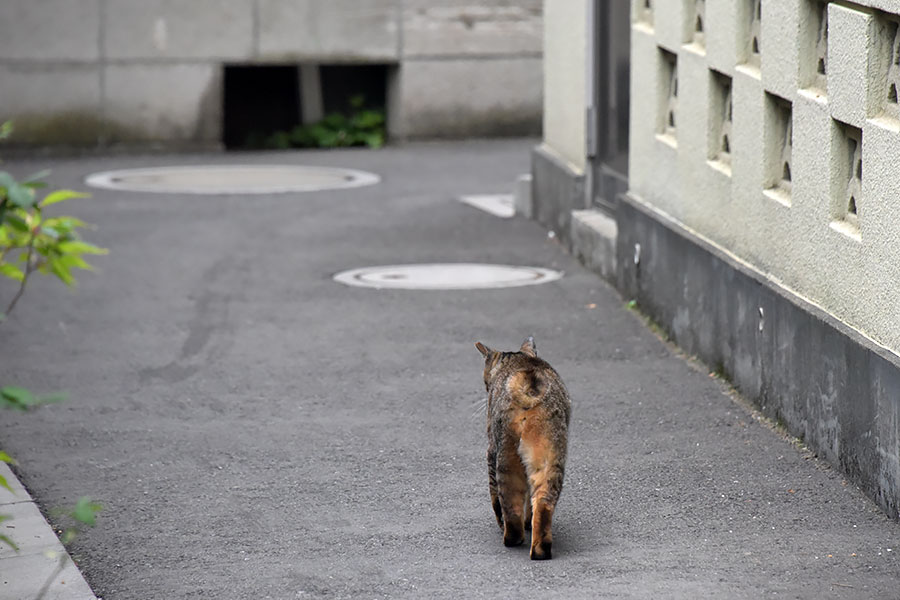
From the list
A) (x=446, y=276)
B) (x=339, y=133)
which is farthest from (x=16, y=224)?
(x=339, y=133)

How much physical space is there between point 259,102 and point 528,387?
696 inches

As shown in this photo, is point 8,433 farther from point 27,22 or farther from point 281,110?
point 281,110

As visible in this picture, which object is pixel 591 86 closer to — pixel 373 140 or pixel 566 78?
pixel 566 78

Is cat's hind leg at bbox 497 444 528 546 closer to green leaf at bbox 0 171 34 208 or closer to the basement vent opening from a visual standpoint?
green leaf at bbox 0 171 34 208

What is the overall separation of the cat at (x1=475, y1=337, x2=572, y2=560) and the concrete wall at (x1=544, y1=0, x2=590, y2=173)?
7.38m

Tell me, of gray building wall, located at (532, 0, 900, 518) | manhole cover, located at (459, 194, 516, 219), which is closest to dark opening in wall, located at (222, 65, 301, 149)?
manhole cover, located at (459, 194, 516, 219)

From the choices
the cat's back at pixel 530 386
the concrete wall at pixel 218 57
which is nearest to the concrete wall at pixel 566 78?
the concrete wall at pixel 218 57

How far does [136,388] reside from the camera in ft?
29.9

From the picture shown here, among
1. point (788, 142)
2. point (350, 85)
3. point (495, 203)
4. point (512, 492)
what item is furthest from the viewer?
point (350, 85)

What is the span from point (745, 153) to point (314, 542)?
11.9 feet

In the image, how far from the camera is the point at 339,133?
72.0ft

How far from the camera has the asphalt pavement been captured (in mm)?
5953

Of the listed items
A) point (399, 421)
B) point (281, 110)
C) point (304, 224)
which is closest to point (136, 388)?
point (399, 421)

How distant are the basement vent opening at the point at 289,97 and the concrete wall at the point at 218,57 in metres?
1.04
